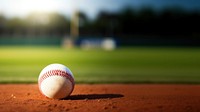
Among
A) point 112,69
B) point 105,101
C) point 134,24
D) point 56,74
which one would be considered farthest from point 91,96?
point 134,24

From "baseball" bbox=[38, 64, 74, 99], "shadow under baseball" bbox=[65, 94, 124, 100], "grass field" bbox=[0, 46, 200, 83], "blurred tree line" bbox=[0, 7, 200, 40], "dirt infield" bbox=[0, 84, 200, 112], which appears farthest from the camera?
"blurred tree line" bbox=[0, 7, 200, 40]

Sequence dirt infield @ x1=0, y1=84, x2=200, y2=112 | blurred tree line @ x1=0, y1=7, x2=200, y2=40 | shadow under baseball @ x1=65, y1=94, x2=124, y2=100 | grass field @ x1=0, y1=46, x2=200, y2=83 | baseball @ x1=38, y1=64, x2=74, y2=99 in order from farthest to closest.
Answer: blurred tree line @ x1=0, y1=7, x2=200, y2=40, grass field @ x1=0, y1=46, x2=200, y2=83, shadow under baseball @ x1=65, y1=94, x2=124, y2=100, baseball @ x1=38, y1=64, x2=74, y2=99, dirt infield @ x1=0, y1=84, x2=200, y2=112

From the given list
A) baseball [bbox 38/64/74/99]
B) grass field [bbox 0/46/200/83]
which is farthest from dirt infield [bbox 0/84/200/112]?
grass field [bbox 0/46/200/83]

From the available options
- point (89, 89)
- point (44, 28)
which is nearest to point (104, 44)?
point (44, 28)

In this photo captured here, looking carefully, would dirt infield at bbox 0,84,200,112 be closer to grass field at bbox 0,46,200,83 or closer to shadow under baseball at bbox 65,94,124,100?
shadow under baseball at bbox 65,94,124,100

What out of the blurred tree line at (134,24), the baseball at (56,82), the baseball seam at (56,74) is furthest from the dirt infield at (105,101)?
the blurred tree line at (134,24)

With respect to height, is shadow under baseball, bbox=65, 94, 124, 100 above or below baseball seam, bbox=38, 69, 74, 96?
below

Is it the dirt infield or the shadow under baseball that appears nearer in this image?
the dirt infield
